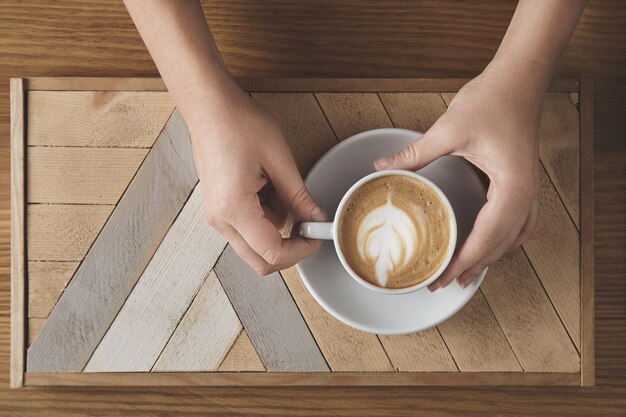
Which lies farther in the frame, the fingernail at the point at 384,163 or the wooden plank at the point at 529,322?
the wooden plank at the point at 529,322

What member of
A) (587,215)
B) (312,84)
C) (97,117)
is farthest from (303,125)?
(587,215)

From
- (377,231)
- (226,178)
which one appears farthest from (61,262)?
(377,231)

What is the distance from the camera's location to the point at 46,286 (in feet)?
2.59

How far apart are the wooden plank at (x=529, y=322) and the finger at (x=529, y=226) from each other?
0.19 ft

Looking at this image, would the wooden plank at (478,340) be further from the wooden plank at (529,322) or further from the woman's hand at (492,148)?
the woman's hand at (492,148)

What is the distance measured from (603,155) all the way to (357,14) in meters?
0.38

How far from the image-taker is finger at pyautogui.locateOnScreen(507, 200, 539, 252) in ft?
2.28

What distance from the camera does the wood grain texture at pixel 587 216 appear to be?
78 cm

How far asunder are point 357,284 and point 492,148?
0.73ft

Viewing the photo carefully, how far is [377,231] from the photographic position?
0.66m

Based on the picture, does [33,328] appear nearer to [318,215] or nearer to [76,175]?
[76,175]

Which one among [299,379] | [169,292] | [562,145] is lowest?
[299,379]

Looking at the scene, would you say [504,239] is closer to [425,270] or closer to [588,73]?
[425,270]

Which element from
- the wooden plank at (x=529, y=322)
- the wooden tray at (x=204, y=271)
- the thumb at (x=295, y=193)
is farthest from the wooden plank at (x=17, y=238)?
the wooden plank at (x=529, y=322)
